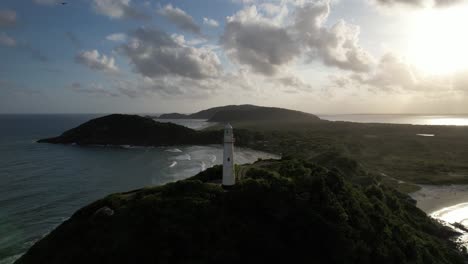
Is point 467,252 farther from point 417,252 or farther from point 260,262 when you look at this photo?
point 260,262

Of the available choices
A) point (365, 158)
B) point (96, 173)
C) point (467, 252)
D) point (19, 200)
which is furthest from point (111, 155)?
point (467, 252)

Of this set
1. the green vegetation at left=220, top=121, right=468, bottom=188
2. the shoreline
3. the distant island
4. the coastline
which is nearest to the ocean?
the distant island

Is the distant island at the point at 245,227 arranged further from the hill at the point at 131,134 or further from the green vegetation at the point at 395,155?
the hill at the point at 131,134

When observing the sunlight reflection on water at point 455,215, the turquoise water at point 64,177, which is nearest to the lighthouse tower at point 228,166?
the turquoise water at point 64,177

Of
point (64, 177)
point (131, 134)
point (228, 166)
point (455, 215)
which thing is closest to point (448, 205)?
point (455, 215)

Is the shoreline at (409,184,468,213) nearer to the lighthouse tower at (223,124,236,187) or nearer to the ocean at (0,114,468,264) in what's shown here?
the lighthouse tower at (223,124,236,187)

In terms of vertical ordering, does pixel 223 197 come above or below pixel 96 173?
above

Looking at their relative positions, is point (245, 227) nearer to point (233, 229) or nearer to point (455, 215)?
point (233, 229)
